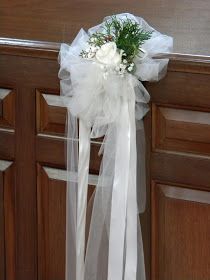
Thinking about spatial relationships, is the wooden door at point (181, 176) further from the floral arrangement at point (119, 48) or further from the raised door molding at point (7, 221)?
the raised door molding at point (7, 221)

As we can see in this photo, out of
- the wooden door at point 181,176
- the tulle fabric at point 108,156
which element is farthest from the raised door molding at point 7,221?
the wooden door at point 181,176

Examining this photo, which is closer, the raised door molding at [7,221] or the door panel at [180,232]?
the door panel at [180,232]

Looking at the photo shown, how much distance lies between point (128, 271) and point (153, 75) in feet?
1.08

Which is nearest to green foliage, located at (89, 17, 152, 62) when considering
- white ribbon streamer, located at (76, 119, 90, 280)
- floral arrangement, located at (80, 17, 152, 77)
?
floral arrangement, located at (80, 17, 152, 77)

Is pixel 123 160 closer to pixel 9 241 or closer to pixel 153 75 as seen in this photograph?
pixel 153 75

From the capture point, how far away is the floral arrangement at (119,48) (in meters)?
1.16

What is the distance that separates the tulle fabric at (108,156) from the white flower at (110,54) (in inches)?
0.8

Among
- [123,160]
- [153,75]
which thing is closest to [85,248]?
[123,160]

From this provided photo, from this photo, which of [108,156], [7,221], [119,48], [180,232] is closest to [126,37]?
[119,48]

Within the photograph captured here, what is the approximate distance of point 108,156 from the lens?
1.22 meters

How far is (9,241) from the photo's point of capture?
141 centimetres

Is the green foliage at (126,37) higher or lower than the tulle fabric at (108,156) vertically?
higher

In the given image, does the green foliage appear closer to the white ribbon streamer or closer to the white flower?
the white flower

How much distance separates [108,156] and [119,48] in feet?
0.59
